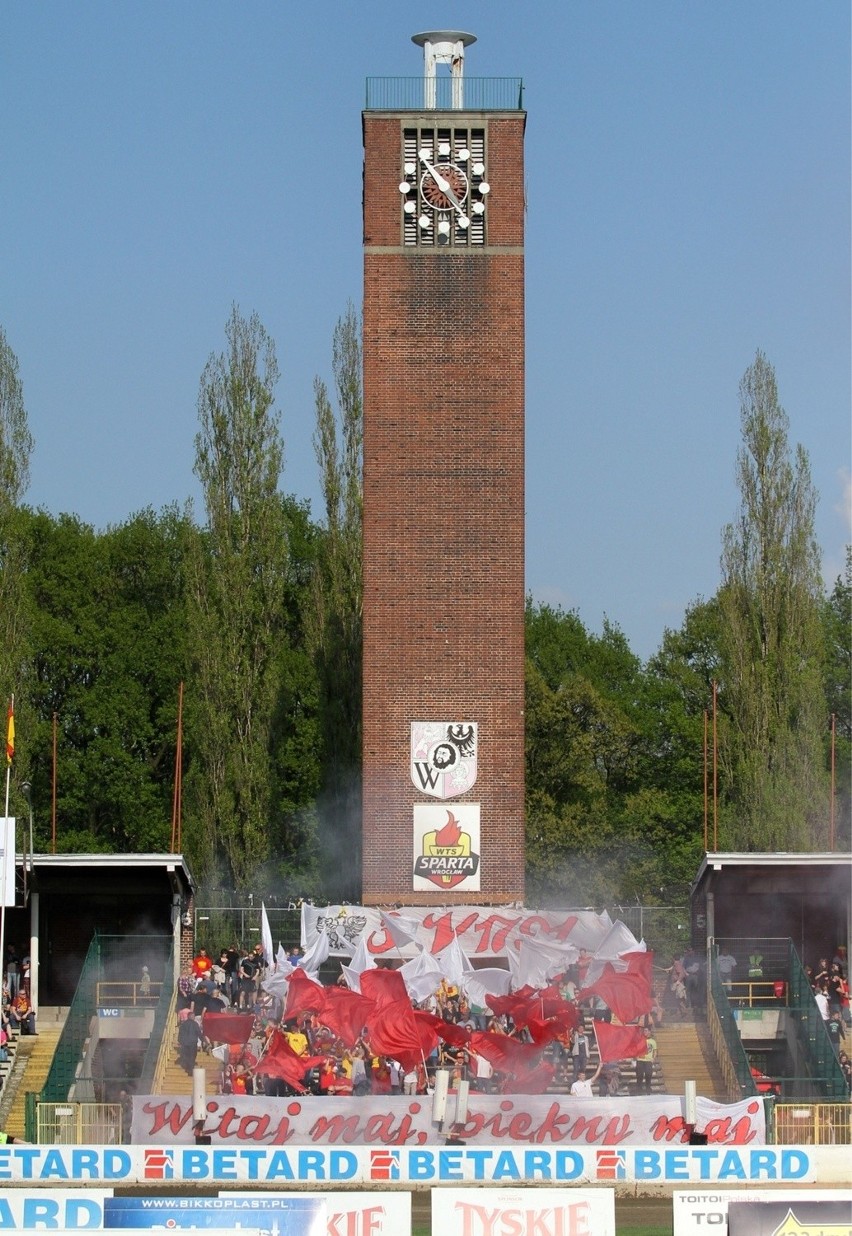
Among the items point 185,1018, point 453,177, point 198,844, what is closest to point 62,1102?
point 185,1018

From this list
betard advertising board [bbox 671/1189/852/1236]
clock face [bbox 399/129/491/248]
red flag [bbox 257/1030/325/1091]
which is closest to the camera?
betard advertising board [bbox 671/1189/852/1236]

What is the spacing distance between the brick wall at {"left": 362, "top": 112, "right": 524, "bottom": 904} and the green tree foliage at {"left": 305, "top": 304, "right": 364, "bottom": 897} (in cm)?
1693

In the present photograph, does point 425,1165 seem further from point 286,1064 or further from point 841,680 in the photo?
point 841,680

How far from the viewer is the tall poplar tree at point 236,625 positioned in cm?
6438

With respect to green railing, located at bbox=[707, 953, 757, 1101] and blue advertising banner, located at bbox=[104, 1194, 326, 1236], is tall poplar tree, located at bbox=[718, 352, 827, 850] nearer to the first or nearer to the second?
green railing, located at bbox=[707, 953, 757, 1101]

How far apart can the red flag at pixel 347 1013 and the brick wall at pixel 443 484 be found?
9460 mm

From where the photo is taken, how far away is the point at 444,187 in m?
49.2

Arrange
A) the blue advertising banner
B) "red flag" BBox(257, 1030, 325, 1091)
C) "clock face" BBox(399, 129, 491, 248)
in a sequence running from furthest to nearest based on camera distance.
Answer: "clock face" BBox(399, 129, 491, 248) < "red flag" BBox(257, 1030, 325, 1091) < the blue advertising banner

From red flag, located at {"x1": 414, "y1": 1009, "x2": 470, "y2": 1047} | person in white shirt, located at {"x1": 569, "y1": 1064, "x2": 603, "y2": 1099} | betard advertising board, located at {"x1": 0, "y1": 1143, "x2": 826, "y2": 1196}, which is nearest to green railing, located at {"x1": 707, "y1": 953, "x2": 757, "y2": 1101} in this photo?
person in white shirt, located at {"x1": 569, "y1": 1064, "x2": 603, "y2": 1099}

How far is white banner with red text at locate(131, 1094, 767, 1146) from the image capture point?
3525cm

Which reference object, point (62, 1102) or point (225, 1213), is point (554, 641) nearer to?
point (62, 1102)

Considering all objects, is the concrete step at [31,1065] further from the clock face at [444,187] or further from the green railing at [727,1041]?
the clock face at [444,187]

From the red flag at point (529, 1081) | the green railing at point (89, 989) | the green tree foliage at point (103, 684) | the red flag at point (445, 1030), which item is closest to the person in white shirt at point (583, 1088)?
the red flag at point (529, 1081)

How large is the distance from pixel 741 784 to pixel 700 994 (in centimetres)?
2161
